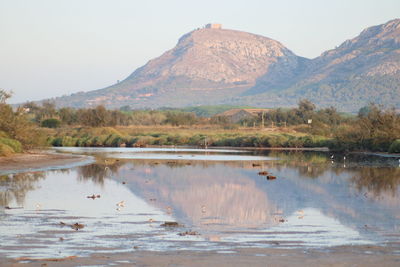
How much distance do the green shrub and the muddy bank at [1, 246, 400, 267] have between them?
2999cm

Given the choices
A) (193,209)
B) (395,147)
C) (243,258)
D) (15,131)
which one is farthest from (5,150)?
(243,258)

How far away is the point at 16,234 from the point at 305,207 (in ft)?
31.0

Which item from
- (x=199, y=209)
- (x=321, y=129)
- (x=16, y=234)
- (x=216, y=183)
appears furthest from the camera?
(x=321, y=129)

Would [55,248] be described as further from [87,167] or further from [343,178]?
[87,167]

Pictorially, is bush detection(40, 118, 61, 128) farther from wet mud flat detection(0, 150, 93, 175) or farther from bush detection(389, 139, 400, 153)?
bush detection(389, 139, 400, 153)

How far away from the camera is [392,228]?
54.9ft

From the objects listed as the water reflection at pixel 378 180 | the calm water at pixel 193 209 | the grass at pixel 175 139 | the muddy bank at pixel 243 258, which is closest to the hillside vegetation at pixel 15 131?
the calm water at pixel 193 209

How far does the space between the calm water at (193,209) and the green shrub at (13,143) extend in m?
7.84

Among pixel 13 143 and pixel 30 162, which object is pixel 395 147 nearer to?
pixel 13 143

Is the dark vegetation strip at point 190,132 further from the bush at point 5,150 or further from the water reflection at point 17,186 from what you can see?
the water reflection at point 17,186

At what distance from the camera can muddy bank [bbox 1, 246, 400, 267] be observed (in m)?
12.2

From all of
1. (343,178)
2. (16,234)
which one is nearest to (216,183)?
(343,178)

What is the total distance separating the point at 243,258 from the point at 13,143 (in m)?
32.7

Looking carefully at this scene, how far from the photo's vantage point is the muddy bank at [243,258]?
12.2m
